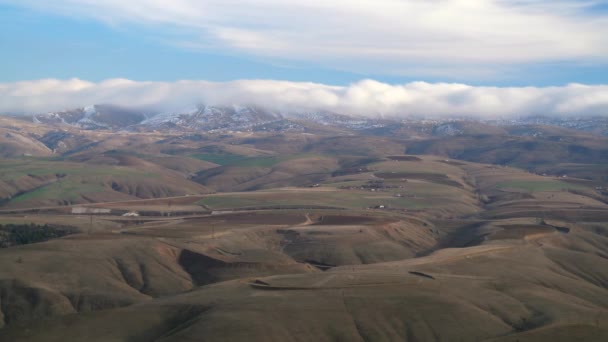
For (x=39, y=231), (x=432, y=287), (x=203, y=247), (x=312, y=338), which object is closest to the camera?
(x=312, y=338)

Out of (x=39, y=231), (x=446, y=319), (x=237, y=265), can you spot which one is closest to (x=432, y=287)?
(x=446, y=319)

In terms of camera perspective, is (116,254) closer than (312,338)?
No

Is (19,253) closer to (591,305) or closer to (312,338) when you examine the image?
(312,338)

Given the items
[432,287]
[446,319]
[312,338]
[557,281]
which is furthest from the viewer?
[557,281]

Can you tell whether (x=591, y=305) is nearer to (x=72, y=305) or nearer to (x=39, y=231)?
(x=72, y=305)

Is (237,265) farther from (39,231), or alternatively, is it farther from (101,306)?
(39,231)

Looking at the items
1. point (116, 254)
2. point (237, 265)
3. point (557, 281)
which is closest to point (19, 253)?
point (116, 254)

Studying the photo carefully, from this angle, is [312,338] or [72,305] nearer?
[312,338]

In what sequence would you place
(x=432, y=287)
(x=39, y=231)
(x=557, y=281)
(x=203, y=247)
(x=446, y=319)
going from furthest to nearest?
(x=39, y=231) → (x=203, y=247) → (x=557, y=281) → (x=432, y=287) → (x=446, y=319)

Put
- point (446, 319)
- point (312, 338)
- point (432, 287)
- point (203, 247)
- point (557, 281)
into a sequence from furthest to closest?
1. point (203, 247)
2. point (557, 281)
3. point (432, 287)
4. point (446, 319)
5. point (312, 338)
